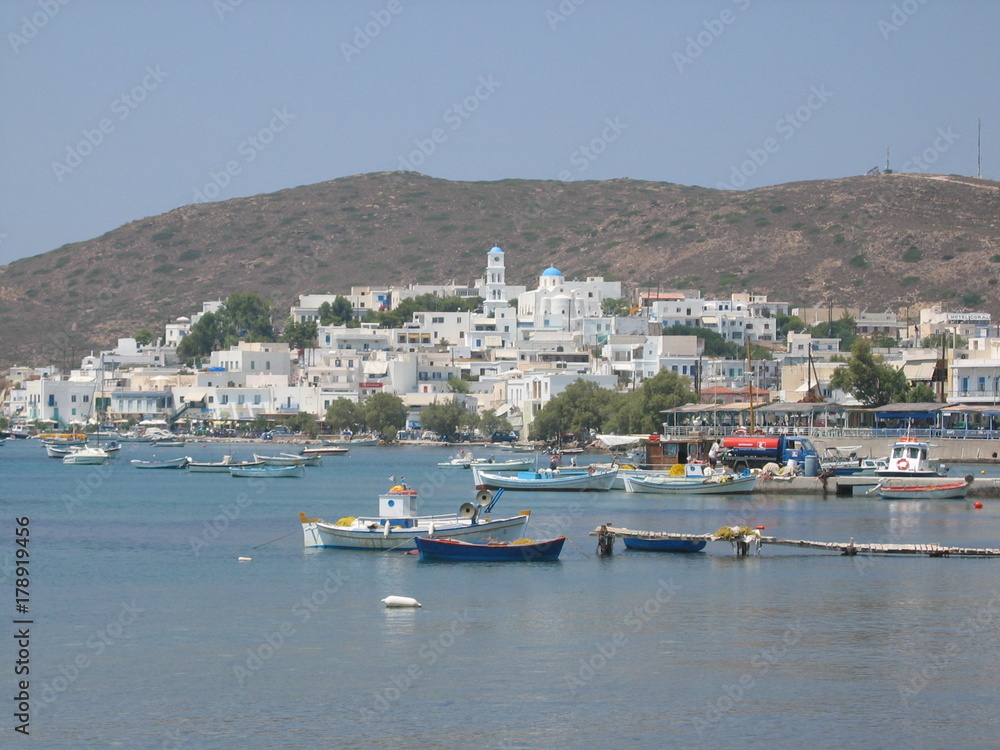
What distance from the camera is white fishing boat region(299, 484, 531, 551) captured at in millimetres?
40344

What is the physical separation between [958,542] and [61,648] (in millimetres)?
26760

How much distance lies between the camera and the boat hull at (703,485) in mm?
63750

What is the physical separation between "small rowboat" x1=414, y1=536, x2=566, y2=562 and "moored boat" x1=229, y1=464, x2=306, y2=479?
45831mm

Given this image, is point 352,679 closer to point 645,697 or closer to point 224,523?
point 645,697

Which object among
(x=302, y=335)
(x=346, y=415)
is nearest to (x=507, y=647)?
(x=346, y=415)

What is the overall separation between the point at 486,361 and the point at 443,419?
20.3m

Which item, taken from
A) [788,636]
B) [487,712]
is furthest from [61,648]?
[788,636]

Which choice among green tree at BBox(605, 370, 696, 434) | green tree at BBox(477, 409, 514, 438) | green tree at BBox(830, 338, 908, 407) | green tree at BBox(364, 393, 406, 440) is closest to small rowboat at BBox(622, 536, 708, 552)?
green tree at BBox(830, 338, 908, 407)

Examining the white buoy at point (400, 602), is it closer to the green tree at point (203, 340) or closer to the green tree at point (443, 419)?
the green tree at point (443, 419)

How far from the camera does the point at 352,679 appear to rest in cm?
2523

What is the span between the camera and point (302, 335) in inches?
6590

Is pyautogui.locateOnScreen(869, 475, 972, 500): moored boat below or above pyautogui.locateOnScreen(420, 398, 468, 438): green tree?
below

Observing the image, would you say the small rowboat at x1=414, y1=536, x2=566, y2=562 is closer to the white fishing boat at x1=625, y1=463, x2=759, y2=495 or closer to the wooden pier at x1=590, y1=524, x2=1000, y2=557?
the wooden pier at x1=590, y1=524, x2=1000, y2=557

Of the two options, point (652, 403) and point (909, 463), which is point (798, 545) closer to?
point (909, 463)
